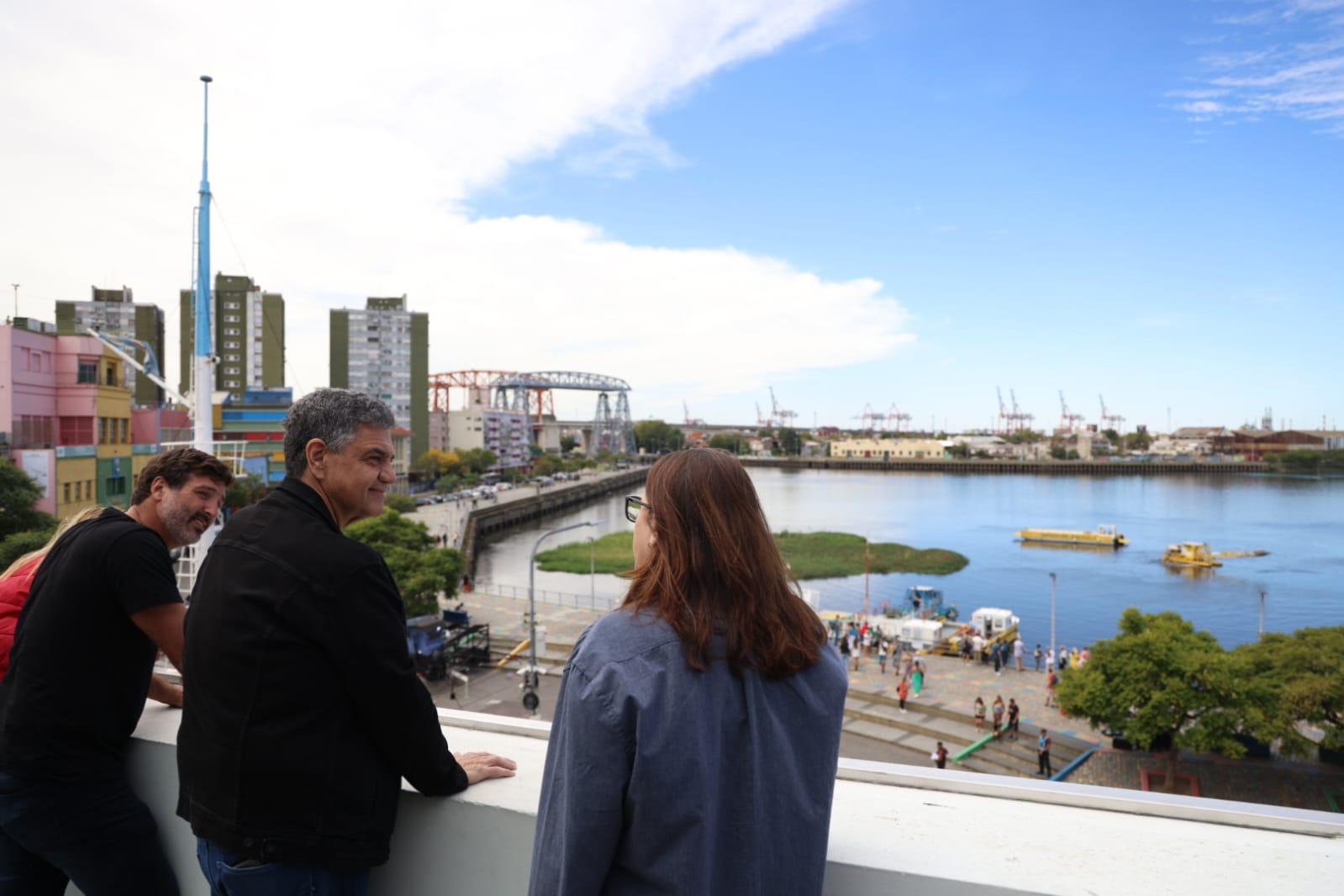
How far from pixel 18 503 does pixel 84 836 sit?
9447mm


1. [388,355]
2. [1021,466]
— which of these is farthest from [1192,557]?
[1021,466]

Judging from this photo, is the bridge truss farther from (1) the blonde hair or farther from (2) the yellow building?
(1) the blonde hair

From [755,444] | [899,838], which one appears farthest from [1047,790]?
[755,444]

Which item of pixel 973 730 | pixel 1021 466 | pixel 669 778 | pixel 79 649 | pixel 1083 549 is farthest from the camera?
pixel 1021 466

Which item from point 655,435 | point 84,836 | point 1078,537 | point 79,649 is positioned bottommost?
point 1078,537

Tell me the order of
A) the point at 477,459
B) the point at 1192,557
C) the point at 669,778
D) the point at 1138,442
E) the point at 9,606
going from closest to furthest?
the point at 669,778 → the point at 9,606 → the point at 1192,557 → the point at 477,459 → the point at 1138,442

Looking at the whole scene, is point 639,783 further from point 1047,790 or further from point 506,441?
point 506,441

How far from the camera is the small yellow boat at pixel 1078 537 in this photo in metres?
27.0

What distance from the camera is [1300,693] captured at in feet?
23.7

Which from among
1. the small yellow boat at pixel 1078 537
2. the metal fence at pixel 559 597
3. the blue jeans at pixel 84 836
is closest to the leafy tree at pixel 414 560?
the metal fence at pixel 559 597

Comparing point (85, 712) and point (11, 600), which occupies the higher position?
point (11, 600)

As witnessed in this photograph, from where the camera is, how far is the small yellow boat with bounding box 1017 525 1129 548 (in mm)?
26984

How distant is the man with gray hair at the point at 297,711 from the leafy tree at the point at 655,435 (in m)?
73.9

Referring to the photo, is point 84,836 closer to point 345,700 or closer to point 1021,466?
point 345,700
